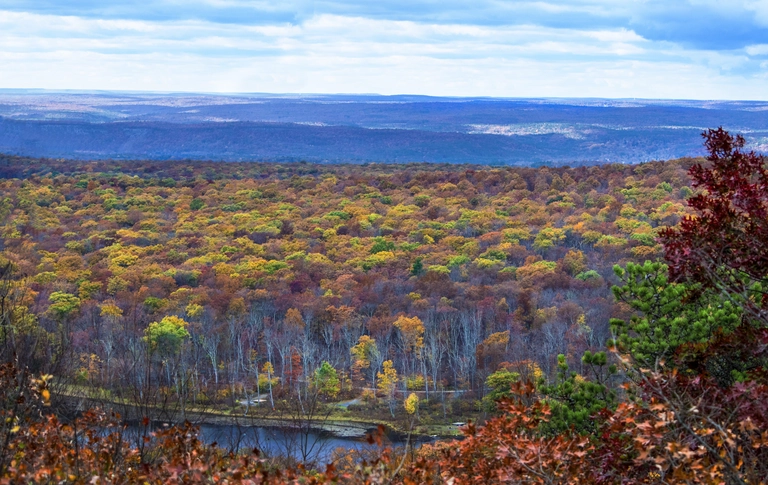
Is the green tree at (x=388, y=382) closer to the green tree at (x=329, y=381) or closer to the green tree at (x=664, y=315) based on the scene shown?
the green tree at (x=329, y=381)

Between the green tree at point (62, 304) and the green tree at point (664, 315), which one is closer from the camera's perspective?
the green tree at point (664, 315)

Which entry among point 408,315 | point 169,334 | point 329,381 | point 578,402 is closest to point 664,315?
point 578,402

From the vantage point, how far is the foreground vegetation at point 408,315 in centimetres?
634

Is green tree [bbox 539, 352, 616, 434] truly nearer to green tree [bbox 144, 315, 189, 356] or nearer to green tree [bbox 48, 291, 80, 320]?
green tree [bbox 144, 315, 189, 356]

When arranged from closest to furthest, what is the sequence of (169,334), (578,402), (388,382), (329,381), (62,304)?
(578,402) < (329,381) < (388,382) < (169,334) < (62,304)

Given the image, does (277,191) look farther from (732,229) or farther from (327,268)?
(732,229)

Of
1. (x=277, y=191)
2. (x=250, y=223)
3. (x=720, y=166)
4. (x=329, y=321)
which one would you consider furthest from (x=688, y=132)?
(x=720, y=166)

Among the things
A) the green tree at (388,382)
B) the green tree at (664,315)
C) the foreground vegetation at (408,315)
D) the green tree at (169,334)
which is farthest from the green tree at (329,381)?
the green tree at (664,315)

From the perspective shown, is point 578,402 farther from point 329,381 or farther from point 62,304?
point 62,304

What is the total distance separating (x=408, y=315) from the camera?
157 ft

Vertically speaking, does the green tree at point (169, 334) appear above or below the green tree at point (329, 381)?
above

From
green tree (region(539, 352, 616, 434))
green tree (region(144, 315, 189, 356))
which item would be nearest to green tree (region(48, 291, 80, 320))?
green tree (region(144, 315, 189, 356))

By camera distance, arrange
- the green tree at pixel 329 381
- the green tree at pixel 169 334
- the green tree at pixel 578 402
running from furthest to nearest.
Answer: the green tree at pixel 169 334 → the green tree at pixel 329 381 → the green tree at pixel 578 402

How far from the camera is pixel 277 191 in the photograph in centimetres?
8781
